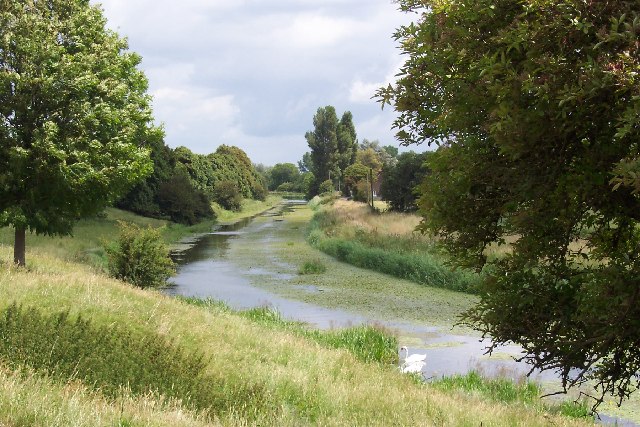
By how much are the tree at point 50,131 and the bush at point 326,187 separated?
8316 cm

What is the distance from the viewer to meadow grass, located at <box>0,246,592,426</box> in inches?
229

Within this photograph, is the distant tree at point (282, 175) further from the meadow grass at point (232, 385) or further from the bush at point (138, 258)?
the meadow grass at point (232, 385)

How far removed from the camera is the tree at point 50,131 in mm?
15914

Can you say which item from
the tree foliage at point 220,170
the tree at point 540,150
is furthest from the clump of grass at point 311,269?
the tree foliage at point 220,170

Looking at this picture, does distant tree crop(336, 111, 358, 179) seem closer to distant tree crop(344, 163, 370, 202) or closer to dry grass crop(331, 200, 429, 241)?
distant tree crop(344, 163, 370, 202)

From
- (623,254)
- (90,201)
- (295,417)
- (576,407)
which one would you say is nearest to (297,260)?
(90,201)

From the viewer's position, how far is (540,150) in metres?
6.02

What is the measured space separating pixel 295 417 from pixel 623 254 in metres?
4.36

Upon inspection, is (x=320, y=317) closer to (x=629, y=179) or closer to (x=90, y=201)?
(x=90, y=201)

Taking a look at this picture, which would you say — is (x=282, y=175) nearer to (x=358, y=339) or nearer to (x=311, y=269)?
(x=311, y=269)

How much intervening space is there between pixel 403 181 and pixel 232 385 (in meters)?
43.9

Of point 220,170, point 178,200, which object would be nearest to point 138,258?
point 178,200

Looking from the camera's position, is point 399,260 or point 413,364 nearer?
point 413,364

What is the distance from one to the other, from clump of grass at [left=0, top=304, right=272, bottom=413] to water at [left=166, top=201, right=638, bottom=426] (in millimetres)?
3764
